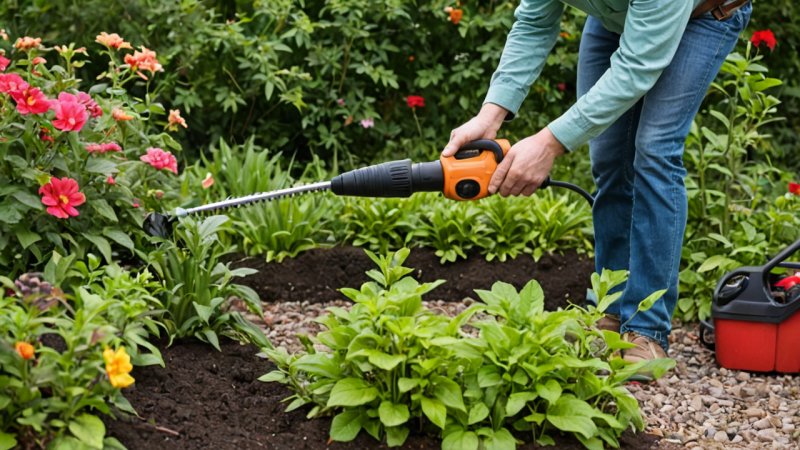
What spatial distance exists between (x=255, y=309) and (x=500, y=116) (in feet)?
3.19

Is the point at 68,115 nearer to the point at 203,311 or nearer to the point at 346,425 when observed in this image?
the point at 203,311

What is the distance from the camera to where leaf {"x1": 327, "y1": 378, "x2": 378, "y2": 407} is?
235 cm

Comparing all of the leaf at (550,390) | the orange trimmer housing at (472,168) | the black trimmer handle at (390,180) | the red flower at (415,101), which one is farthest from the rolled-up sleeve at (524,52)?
the red flower at (415,101)

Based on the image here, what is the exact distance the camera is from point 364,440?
243cm

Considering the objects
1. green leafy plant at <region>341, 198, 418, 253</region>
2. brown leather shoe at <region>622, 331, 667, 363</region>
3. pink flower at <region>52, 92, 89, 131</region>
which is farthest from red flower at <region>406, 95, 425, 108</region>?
pink flower at <region>52, 92, 89, 131</region>

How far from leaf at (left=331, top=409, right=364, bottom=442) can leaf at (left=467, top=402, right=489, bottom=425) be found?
27 centimetres

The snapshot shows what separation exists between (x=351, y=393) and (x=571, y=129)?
97cm

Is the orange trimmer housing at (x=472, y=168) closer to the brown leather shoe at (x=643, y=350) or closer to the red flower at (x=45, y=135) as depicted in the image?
the brown leather shoe at (x=643, y=350)

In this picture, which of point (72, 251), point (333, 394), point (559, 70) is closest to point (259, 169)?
point (72, 251)

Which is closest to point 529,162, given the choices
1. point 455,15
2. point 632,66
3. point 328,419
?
point 632,66

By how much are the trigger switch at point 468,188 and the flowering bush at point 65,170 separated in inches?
37.9

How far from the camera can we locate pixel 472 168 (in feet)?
9.41

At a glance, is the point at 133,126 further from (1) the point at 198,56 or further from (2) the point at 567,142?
(1) the point at 198,56

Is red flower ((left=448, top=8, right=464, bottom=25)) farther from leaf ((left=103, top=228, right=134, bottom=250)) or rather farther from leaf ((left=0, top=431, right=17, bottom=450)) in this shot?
leaf ((left=0, top=431, right=17, bottom=450))
